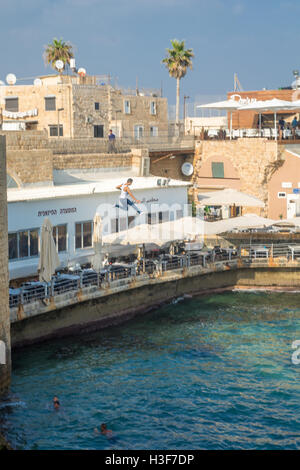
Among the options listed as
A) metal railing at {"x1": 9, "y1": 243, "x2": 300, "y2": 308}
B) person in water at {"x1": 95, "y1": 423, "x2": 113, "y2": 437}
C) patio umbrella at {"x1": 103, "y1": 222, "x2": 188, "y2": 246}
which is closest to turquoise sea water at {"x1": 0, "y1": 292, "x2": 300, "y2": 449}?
person in water at {"x1": 95, "y1": 423, "x2": 113, "y2": 437}

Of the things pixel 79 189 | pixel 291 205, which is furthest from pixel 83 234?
pixel 291 205

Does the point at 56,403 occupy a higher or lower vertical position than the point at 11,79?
lower

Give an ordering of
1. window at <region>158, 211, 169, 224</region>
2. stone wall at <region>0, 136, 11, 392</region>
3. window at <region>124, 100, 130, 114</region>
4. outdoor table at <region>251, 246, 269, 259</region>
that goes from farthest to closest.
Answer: window at <region>124, 100, 130, 114</region> → window at <region>158, 211, 169, 224</region> → outdoor table at <region>251, 246, 269, 259</region> → stone wall at <region>0, 136, 11, 392</region>

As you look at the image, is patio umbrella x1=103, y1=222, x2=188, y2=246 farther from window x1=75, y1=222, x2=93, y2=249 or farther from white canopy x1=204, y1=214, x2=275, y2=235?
white canopy x1=204, y1=214, x2=275, y2=235

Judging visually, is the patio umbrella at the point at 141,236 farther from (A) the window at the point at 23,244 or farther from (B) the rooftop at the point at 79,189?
(A) the window at the point at 23,244

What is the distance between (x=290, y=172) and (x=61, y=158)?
1582 centimetres

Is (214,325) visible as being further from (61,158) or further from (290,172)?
(290,172)

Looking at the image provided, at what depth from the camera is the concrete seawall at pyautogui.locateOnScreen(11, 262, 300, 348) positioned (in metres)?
27.0

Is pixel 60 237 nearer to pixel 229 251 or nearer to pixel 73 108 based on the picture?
pixel 229 251

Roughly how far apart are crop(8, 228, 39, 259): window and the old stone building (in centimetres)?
2080

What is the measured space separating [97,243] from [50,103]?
2393 cm

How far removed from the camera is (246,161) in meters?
45.5

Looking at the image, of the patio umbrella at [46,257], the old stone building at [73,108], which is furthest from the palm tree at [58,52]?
the patio umbrella at [46,257]
